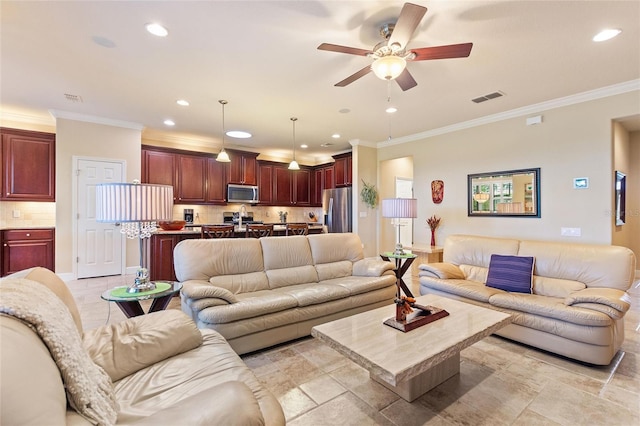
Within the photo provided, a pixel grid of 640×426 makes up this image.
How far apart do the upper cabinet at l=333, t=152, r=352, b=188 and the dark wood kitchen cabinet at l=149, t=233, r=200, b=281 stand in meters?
3.69

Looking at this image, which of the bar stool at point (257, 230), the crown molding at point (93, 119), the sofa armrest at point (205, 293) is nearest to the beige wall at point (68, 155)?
the crown molding at point (93, 119)

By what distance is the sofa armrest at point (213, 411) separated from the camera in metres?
0.87

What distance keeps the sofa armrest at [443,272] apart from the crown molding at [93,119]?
17.9 feet

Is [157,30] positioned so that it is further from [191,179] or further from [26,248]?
[26,248]

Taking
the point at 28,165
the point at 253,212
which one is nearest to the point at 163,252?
the point at 28,165

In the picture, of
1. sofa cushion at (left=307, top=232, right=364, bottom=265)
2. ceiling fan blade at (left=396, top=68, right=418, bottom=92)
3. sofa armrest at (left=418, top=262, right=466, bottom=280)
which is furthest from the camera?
sofa cushion at (left=307, top=232, right=364, bottom=265)

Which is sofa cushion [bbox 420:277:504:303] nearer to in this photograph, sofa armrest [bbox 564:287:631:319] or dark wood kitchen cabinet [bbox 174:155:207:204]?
sofa armrest [bbox 564:287:631:319]

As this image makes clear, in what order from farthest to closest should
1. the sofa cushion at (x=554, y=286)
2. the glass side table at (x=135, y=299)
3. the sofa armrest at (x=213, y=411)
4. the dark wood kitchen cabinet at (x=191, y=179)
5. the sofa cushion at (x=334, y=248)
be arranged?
the dark wood kitchen cabinet at (x=191, y=179) < the sofa cushion at (x=334, y=248) < the sofa cushion at (x=554, y=286) < the glass side table at (x=135, y=299) < the sofa armrest at (x=213, y=411)

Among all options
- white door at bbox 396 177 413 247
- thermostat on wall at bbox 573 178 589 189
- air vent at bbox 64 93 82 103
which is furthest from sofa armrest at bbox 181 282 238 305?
white door at bbox 396 177 413 247

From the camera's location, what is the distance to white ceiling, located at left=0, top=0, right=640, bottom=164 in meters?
2.23

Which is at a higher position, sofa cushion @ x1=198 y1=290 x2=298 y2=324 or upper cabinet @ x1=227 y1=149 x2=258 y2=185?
upper cabinet @ x1=227 y1=149 x2=258 y2=185

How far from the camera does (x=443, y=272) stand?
339 cm

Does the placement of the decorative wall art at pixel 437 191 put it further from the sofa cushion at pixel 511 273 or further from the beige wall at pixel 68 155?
the beige wall at pixel 68 155

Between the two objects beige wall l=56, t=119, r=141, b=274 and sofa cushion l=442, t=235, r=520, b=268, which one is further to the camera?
beige wall l=56, t=119, r=141, b=274
